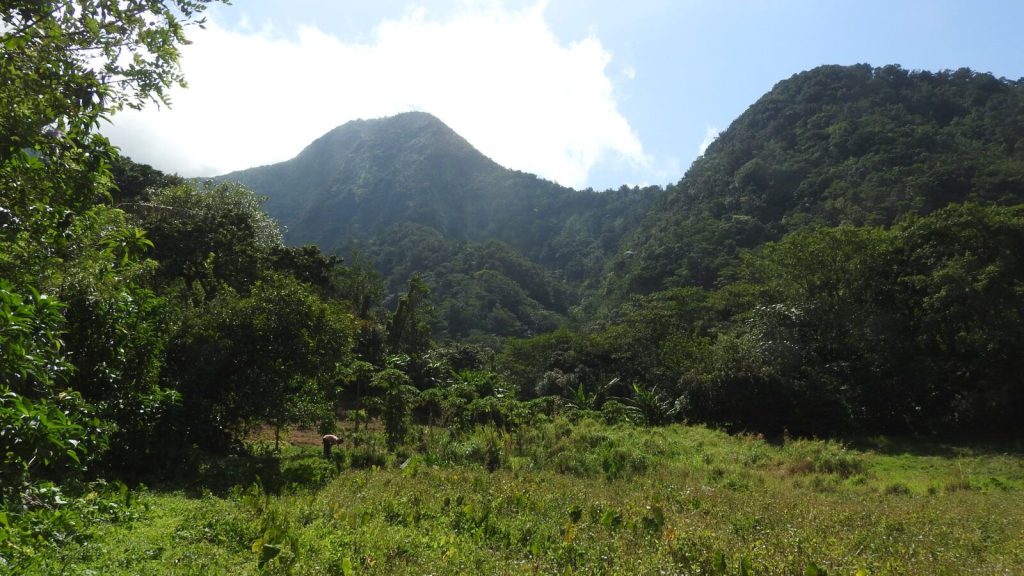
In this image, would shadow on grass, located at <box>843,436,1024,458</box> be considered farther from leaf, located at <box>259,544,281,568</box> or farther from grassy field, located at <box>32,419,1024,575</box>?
leaf, located at <box>259,544,281,568</box>

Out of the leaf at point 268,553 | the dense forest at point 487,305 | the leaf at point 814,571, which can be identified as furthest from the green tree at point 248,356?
the leaf at point 814,571

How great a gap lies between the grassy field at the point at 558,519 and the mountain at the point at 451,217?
50.7 meters

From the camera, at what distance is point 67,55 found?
4059 millimetres

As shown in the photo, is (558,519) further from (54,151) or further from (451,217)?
(451,217)

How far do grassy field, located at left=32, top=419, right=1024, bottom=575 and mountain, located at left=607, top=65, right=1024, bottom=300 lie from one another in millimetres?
32467

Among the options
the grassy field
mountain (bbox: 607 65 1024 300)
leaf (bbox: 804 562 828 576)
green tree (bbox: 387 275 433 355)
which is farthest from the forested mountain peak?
leaf (bbox: 804 562 828 576)

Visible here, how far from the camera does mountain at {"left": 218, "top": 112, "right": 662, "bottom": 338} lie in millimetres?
70812

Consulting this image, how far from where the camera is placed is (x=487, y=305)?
66.8 m

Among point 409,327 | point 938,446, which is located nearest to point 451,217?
point 409,327

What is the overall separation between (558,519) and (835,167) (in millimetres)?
55097

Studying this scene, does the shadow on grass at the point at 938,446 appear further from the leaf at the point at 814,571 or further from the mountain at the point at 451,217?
the mountain at the point at 451,217

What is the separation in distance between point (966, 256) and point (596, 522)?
20.2m

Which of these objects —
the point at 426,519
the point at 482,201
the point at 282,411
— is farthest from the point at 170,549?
the point at 482,201

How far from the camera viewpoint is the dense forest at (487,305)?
13.2 feet
